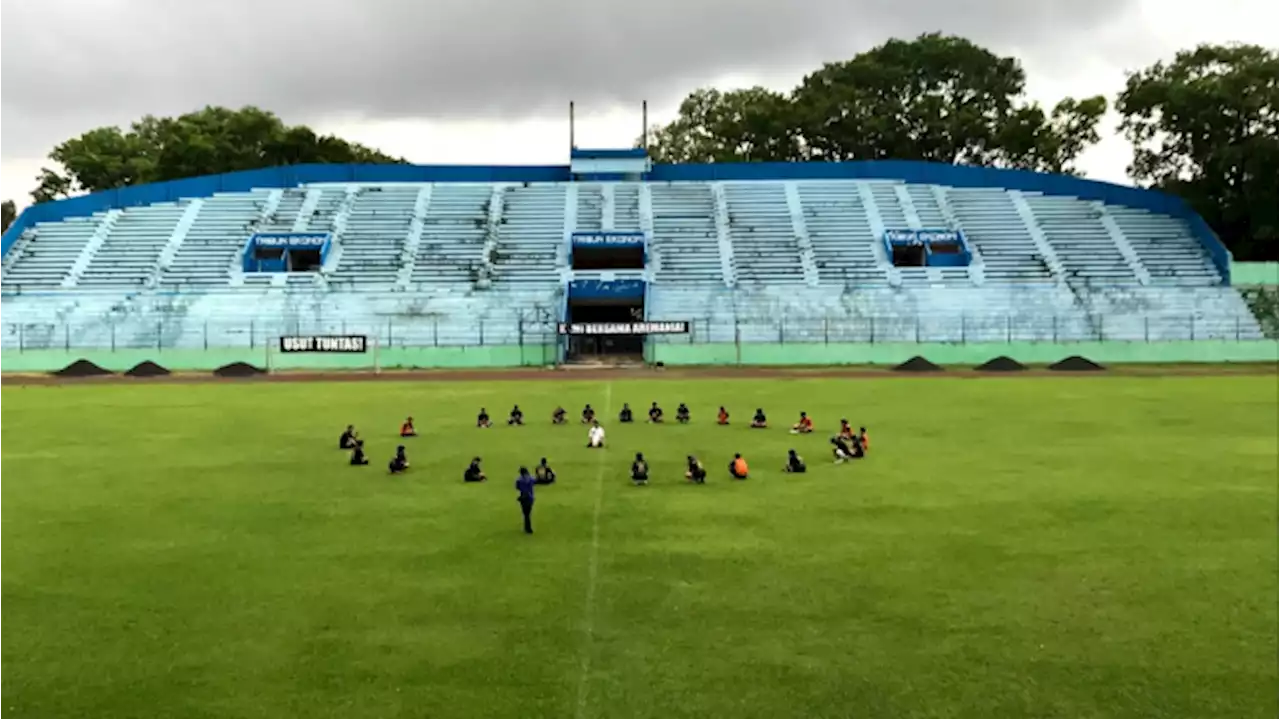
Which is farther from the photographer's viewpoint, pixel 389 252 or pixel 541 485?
pixel 389 252

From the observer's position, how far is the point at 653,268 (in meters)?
71.8

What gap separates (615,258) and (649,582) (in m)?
63.4

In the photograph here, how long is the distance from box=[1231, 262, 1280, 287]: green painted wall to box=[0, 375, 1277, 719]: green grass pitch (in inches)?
1926

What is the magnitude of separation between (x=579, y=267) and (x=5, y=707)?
67664 millimetres

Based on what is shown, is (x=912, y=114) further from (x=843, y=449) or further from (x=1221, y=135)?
(x=843, y=449)

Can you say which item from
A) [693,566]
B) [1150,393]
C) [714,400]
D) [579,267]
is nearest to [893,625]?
[693,566]

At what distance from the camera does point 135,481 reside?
21562 millimetres

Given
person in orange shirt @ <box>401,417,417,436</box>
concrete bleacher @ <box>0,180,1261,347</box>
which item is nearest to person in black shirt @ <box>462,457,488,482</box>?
person in orange shirt @ <box>401,417,417,436</box>

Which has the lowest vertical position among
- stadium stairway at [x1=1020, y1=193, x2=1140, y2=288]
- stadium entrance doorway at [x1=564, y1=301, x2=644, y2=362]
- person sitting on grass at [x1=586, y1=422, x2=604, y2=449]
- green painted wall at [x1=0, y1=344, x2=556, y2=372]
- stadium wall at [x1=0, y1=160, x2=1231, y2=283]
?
person sitting on grass at [x1=586, y1=422, x2=604, y2=449]

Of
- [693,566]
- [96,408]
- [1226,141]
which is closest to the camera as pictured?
[693,566]

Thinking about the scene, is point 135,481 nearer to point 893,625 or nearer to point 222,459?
point 222,459

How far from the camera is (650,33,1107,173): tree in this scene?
308 ft

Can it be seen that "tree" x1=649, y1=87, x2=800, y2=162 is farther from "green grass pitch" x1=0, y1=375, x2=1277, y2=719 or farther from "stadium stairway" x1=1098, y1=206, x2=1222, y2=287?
"green grass pitch" x1=0, y1=375, x2=1277, y2=719

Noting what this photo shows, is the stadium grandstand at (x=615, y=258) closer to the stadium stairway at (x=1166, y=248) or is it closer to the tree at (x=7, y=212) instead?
the stadium stairway at (x=1166, y=248)
